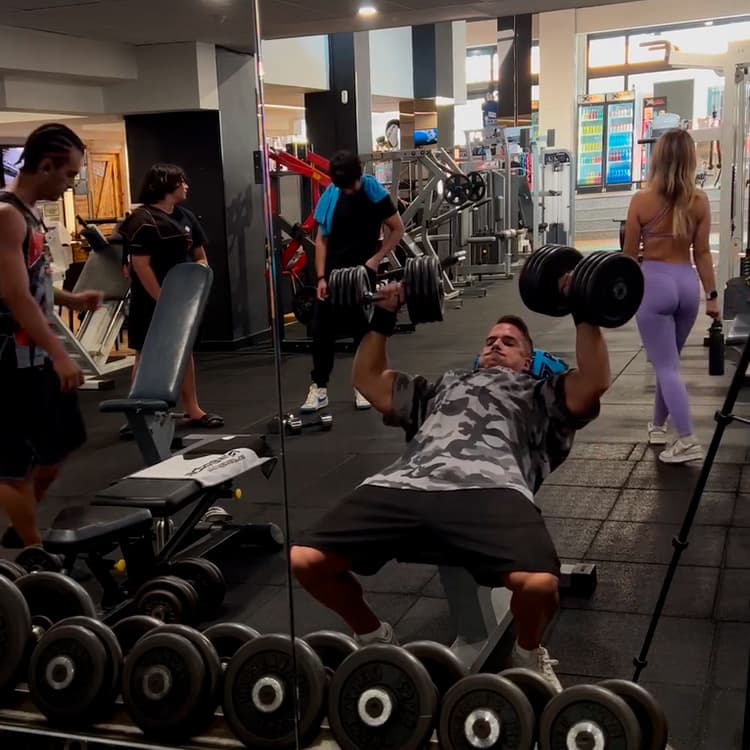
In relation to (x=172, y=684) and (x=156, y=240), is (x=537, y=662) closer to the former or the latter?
(x=172, y=684)

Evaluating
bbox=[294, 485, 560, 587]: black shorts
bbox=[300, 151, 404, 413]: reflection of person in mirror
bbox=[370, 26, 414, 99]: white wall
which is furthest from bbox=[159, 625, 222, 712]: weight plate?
bbox=[370, 26, 414, 99]: white wall

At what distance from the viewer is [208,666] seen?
1570mm

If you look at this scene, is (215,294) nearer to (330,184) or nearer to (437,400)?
(330,184)

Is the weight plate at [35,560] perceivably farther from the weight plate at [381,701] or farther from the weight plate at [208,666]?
the weight plate at [381,701]

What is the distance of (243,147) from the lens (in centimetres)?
189

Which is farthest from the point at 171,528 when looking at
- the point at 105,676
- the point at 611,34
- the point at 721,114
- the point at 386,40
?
the point at 721,114

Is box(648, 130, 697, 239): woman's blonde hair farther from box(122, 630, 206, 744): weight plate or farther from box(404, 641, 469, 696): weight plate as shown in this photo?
box(122, 630, 206, 744): weight plate

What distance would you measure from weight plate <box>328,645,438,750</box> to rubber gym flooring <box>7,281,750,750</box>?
0.44 m

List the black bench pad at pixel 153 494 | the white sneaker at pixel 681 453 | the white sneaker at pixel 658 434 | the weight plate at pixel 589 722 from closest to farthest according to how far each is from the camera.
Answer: the weight plate at pixel 589 722
the black bench pad at pixel 153 494
the white sneaker at pixel 681 453
the white sneaker at pixel 658 434

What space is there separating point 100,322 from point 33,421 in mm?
972

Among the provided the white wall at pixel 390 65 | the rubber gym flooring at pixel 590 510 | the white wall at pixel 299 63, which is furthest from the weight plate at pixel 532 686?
the white wall at pixel 390 65

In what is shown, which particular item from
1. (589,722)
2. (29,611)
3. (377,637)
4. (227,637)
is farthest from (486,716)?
(29,611)

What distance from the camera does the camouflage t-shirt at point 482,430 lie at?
1.70m

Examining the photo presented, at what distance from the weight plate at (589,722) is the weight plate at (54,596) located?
94cm
